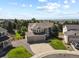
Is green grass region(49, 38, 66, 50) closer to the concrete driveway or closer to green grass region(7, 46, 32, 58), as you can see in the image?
the concrete driveway

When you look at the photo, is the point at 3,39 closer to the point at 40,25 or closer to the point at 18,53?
the point at 18,53

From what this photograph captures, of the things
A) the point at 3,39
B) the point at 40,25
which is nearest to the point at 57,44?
the point at 40,25

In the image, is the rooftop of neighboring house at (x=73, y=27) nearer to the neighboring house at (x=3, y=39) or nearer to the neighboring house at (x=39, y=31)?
the neighboring house at (x=39, y=31)

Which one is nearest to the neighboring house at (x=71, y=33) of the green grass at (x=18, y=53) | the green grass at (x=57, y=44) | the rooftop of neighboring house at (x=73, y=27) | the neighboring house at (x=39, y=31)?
the rooftop of neighboring house at (x=73, y=27)

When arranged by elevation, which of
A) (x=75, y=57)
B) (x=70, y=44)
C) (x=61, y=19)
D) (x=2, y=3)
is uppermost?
(x=2, y=3)

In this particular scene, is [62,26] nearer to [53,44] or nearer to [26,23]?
[53,44]

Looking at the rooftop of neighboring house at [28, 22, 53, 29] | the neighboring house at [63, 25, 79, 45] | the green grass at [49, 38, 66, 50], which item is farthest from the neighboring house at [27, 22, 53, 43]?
the neighboring house at [63, 25, 79, 45]

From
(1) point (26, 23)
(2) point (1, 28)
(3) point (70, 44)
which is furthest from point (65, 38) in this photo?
(2) point (1, 28)
